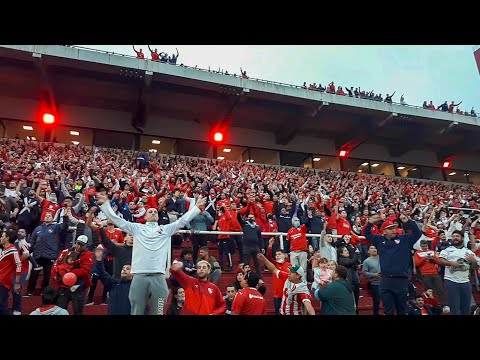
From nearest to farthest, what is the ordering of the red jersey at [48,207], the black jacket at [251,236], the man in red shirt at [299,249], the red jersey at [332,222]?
the black jacket at [251,236]
the man in red shirt at [299,249]
the red jersey at [48,207]
the red jersey at [332,222]

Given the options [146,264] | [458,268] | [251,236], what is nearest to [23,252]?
[146,264]

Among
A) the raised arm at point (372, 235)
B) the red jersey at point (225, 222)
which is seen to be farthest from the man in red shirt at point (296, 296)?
the red jersey at point (225, 222)

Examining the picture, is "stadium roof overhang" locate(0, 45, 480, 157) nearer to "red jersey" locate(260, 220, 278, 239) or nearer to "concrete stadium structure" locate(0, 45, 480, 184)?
"concrete stadium structure" locate(0, 45, 480, 184)

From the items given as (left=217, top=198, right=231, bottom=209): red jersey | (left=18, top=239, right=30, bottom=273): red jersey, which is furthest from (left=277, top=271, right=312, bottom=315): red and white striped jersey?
(left=217, top=198, right=231, bottom=209): red jersey

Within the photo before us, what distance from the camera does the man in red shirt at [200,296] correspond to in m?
4.88

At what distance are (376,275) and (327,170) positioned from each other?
18.4 metres

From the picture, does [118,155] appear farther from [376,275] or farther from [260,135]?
[376,275]

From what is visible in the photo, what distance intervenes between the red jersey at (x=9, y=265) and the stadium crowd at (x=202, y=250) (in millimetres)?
13

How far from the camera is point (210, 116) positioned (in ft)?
78.1

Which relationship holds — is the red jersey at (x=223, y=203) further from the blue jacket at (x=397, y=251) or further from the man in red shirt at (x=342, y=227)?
the blue jacket at (x=397, y=251)

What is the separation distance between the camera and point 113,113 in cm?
2258

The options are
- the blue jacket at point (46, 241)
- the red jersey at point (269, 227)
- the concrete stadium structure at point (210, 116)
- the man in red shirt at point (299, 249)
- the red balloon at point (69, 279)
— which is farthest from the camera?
the concrete stadium structure at point (210, 116)

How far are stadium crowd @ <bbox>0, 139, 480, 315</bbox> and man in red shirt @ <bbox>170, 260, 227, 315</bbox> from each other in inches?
0.5

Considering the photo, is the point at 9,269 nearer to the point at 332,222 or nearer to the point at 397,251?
the point at 397,251
